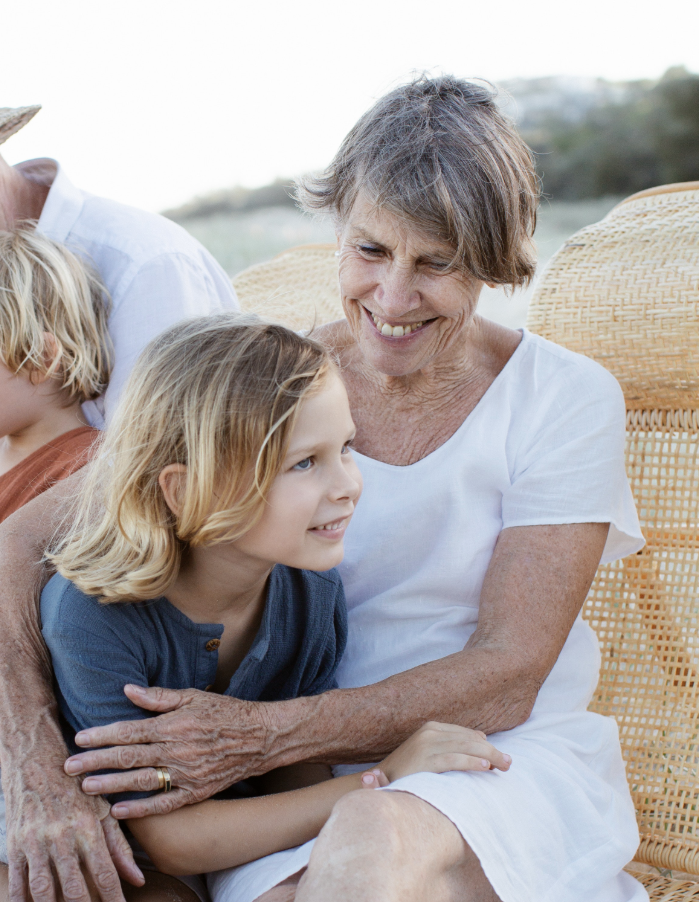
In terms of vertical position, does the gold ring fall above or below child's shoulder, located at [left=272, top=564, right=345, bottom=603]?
below

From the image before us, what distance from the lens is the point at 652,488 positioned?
7.52ft

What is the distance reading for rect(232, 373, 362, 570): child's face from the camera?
1476mm

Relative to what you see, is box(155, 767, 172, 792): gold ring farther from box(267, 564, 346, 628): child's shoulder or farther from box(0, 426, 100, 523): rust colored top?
box(0, 426, 100, 523): rust colored top

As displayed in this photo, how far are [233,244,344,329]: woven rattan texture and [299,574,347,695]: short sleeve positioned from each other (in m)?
1.41

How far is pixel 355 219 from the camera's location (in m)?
1.82

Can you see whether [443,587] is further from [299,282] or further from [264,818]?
[299,282]

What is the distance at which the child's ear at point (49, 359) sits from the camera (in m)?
2.00

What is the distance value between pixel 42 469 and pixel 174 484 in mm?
690

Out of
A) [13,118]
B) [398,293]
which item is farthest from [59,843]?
[13,118]

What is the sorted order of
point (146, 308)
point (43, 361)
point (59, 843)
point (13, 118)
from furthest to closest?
point (13, 118) < point (146, 308) < point (43, 361) < point (59, 843)

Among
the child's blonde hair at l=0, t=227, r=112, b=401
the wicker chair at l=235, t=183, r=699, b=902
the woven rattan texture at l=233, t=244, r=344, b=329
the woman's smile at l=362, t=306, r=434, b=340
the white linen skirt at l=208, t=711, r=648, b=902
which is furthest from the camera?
the woven rattan texture at l=233, t=244, r=344, b=329

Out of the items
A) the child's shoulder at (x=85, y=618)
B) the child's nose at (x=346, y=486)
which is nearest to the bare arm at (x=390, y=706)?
the child's shoulder at (x=85, y=618)

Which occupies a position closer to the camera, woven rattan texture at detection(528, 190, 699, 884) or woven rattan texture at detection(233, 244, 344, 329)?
woven rattan texture at detection(528, 190, 699, 884)

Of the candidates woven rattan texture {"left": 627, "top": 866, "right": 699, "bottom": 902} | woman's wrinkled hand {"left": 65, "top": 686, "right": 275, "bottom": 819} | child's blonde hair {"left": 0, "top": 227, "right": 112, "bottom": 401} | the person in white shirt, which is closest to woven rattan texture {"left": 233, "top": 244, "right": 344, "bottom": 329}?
the person in white shirt
